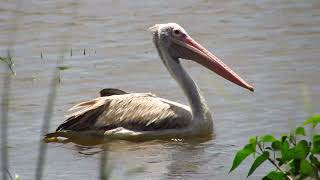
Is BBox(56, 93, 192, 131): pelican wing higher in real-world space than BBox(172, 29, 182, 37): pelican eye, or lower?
lower

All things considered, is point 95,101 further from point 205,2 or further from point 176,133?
point 205,2

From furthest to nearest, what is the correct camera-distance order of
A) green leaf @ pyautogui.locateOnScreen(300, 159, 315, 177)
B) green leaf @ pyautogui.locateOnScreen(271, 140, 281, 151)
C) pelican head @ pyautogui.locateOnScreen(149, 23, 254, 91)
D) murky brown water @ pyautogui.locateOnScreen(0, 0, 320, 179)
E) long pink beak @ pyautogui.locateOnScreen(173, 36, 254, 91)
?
pelican head @ pyautogui.locateOnScreen(149, 23, 254, 91) → long pink beak @ pyautogui.locateOnScreen(173, 36, 254, 91) → murky brown water @ pyautogui.locateOnScreen(0, 0, 320, 179) → green leaf @ pyautogui.locateOnScreen(271, 140, 281, 151) → green leaf @ pyautogui.locateOnScreen(300, 159, 315, 177)

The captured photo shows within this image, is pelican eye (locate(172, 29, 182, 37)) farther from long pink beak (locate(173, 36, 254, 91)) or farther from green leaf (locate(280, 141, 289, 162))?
green leaf (locate(280, 141, 289, 162))

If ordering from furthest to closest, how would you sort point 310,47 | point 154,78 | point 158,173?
point 310,47
point 154,78
point 158,173

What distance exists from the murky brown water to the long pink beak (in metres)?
0.31

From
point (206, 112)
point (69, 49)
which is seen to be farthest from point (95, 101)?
point (69, 49)

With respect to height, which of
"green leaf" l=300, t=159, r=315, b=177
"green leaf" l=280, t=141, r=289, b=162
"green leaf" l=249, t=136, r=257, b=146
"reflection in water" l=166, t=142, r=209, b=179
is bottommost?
"reflection in water" l=166, t=142, r=209, b=179

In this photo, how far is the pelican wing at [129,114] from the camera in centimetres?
815

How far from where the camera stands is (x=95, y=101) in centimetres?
839

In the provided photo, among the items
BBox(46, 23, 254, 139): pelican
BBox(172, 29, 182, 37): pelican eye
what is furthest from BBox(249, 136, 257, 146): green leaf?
BBox(172, 29, 182, 37): pelican eye

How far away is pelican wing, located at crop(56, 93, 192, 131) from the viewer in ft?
26.7

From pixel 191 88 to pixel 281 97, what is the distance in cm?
86

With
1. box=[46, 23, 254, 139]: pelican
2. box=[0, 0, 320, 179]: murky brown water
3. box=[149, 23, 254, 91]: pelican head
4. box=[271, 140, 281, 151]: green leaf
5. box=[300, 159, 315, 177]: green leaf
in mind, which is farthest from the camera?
box=[149, 23, 254, 91]: pelican head

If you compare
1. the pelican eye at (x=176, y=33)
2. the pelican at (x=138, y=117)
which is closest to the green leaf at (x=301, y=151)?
the pelican at (x=138, y=117)
